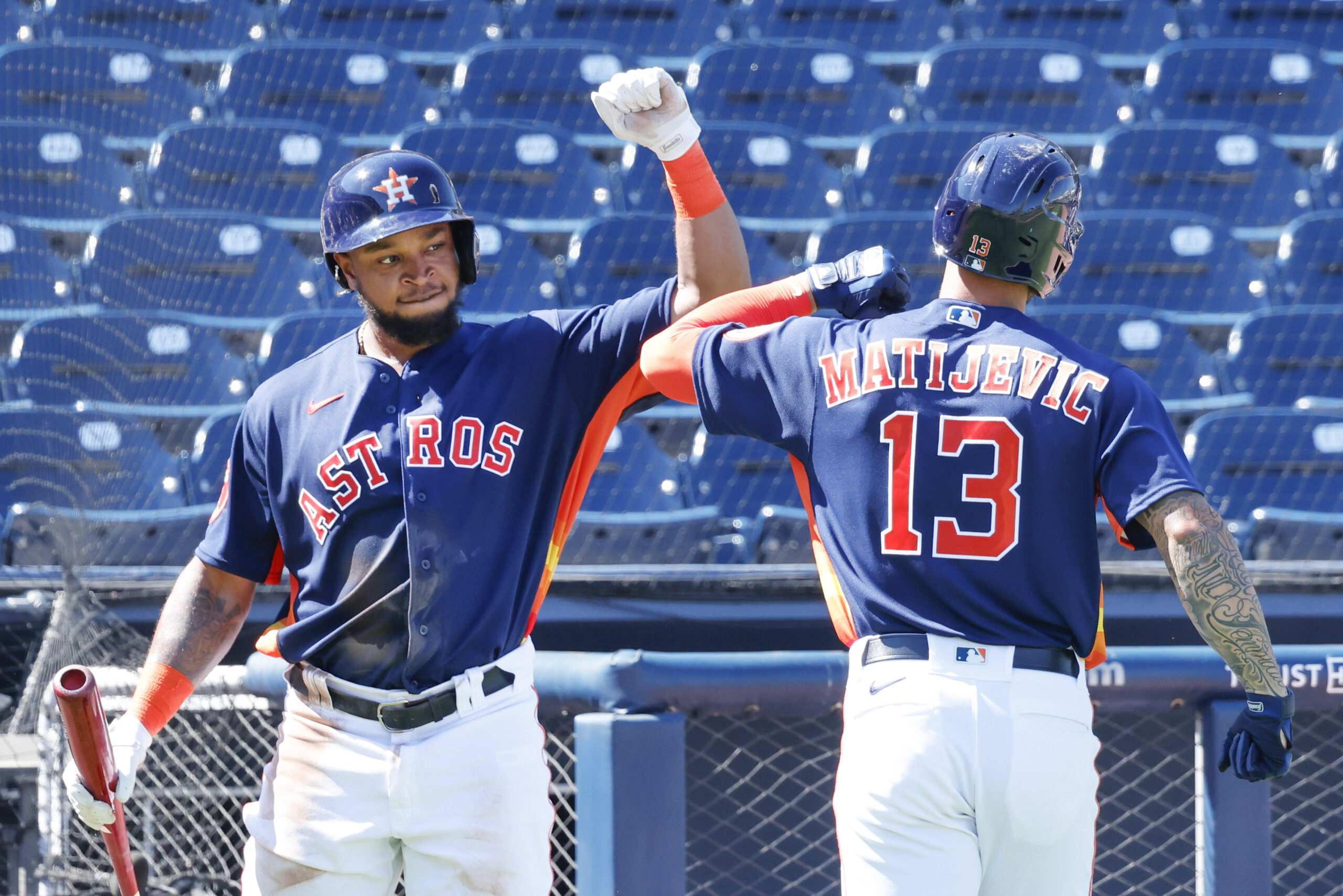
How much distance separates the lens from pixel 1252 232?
19.7 feet

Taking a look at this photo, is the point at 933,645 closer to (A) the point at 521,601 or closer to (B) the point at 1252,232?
(A) the point at 521,601

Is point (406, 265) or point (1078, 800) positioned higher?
point (406, 265)

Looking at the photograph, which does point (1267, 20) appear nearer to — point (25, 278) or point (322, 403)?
point (25, 278)

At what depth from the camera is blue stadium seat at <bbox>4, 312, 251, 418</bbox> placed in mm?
4738

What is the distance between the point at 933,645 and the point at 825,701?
572mm

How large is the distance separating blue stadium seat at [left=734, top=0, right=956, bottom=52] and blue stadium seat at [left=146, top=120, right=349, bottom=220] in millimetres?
2374

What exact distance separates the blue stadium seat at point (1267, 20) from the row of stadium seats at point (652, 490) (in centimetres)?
307

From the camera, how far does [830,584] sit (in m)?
1.82

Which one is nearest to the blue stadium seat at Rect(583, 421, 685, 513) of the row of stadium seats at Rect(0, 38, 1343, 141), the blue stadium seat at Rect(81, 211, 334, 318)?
the blue stadium seat at Rect(81, 211, 334, 318)

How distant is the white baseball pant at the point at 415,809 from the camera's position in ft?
5.79

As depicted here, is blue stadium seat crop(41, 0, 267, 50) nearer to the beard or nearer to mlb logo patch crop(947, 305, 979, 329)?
the beard

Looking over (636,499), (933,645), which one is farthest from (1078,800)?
(636,499)

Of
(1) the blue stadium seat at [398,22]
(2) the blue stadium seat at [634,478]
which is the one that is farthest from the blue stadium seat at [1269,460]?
(1) the blue stadium seat at [398,22]

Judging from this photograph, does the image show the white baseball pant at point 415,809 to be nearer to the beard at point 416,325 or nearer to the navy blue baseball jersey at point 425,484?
the navy blue baseball jersey at point 425,484
